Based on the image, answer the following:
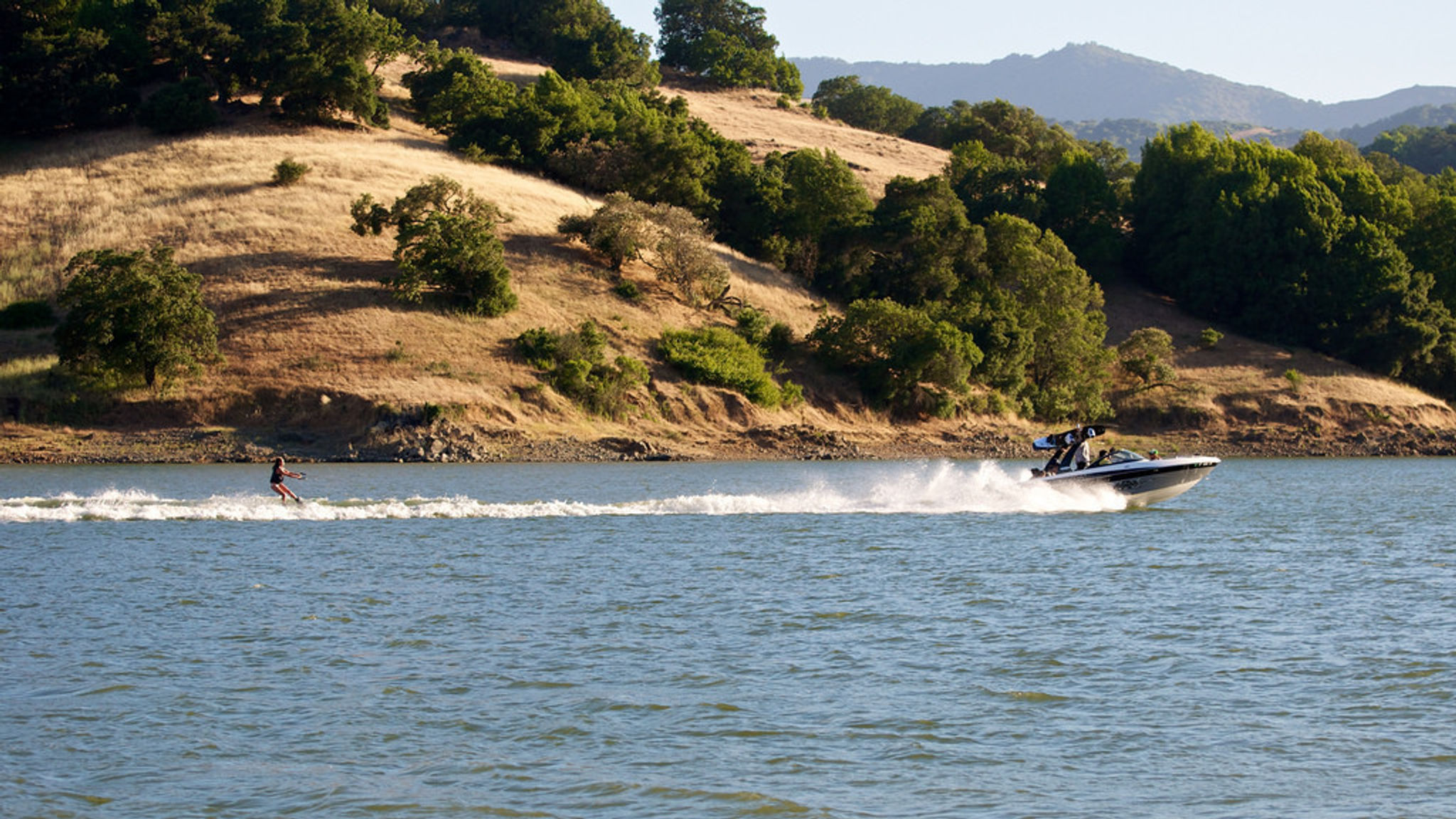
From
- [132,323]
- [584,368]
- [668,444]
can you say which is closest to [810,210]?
[584,368]

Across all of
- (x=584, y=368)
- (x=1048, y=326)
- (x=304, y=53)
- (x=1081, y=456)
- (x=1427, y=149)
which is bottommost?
(x=584, y=368)

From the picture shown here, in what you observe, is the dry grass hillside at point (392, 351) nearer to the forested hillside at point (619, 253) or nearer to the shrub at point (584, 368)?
the forested hillside at point (619, 253)

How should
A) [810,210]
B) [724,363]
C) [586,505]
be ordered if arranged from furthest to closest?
1. [810,210]
2. [724,363]
3. [586,505]

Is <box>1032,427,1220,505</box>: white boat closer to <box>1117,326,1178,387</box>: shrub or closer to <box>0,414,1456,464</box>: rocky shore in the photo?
<box>0,414,1456,464</box>: rocky shore

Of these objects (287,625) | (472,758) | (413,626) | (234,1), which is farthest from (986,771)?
(234,1)

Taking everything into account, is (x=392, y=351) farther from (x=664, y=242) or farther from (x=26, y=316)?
(x=664, y=242)

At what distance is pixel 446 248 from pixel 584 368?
944 centimetres

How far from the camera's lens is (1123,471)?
118 feet

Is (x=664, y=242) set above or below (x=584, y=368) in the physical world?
above

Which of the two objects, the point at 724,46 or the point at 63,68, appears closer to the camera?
the point at 63,68

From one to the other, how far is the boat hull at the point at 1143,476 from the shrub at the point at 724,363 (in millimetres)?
33983

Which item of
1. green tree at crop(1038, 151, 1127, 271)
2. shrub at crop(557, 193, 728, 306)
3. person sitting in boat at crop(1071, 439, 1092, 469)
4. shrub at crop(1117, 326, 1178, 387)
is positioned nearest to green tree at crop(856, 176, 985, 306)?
shrub at crop(1117, 326, 1178, 387)

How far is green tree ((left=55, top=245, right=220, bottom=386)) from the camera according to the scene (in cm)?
5880

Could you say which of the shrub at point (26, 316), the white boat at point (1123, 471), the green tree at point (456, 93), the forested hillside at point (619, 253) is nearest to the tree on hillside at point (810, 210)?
the forested hillside at point (619, 253)
